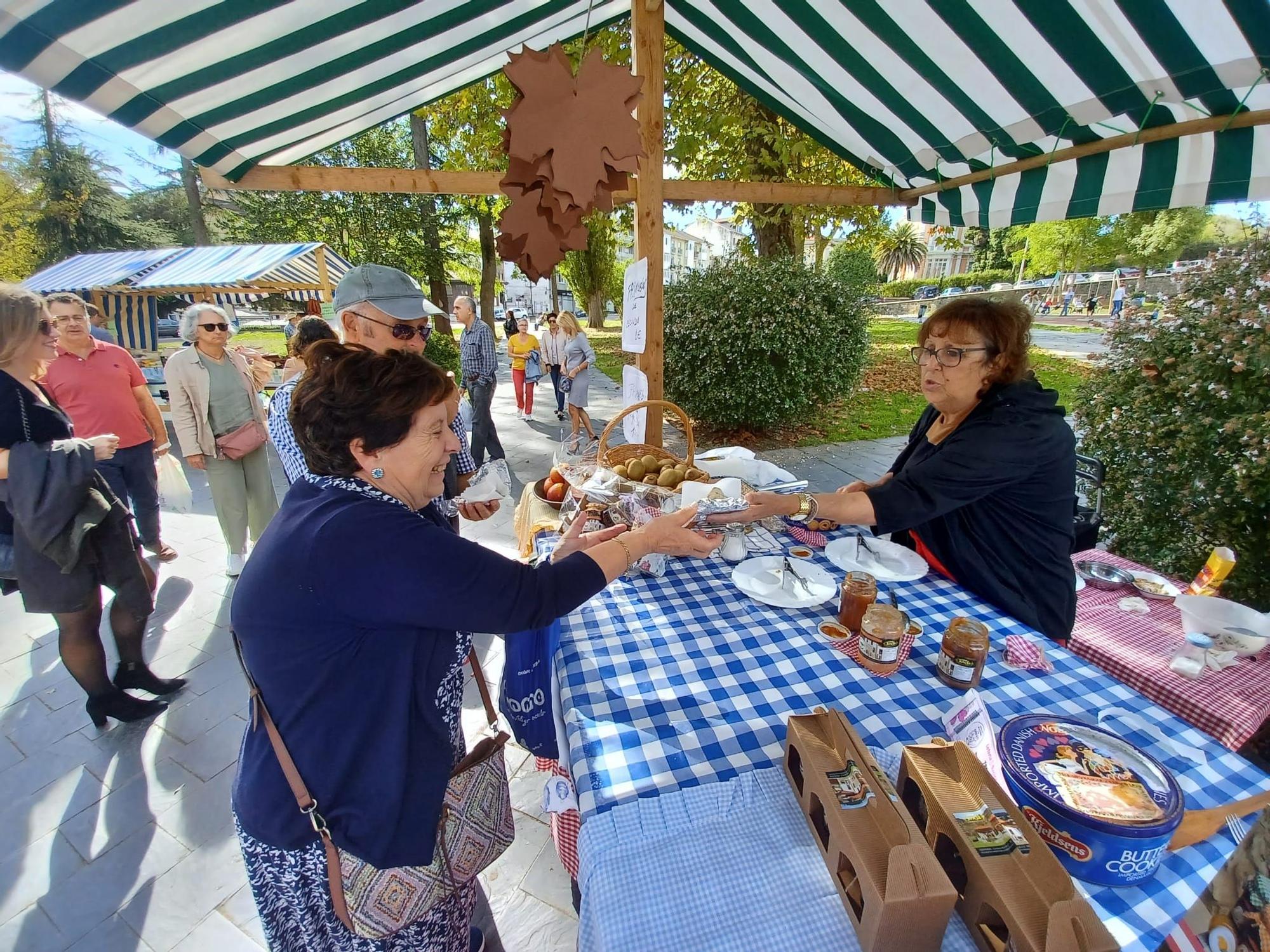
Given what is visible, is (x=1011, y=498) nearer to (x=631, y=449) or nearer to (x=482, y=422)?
(x=631, y=449)

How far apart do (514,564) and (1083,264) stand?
149ft

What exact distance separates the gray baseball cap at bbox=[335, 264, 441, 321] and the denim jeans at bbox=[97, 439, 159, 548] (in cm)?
282

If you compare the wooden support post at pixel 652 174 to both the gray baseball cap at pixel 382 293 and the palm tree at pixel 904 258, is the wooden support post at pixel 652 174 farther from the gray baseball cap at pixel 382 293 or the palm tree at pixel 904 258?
the palm tree at pixel 904 258

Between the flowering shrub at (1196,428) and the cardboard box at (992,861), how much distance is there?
3.15 m

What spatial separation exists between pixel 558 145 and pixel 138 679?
11.1ft

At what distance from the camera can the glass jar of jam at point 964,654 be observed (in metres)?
1.46

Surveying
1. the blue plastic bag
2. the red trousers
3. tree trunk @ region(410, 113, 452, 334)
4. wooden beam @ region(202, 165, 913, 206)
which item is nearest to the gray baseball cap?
wooden beam @ region(202, 165, 913, 206)

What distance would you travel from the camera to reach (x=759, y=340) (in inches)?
277

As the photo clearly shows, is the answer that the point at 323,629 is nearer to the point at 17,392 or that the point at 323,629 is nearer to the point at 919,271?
the point at 17,392

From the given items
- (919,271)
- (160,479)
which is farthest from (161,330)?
(919,271)

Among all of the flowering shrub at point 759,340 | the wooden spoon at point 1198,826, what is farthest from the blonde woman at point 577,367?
the wooden spoon at point 1198,826

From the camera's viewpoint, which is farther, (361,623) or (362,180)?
(362,180)

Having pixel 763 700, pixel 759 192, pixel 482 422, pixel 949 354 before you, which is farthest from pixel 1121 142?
pixel 482 422

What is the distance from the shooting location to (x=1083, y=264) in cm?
3406
